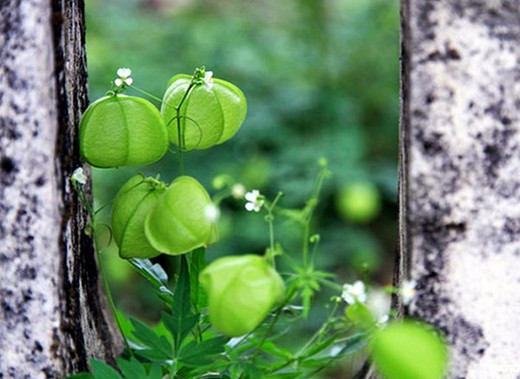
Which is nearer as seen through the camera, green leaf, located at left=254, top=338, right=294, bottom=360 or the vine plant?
the vine plant


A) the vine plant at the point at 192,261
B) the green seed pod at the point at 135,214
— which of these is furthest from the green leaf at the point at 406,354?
the green seed pod at the point at 135,214

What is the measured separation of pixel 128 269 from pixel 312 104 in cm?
72

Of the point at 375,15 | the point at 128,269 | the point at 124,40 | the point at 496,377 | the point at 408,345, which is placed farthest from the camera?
the point at 124,40

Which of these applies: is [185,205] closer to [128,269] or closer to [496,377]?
[496,377]

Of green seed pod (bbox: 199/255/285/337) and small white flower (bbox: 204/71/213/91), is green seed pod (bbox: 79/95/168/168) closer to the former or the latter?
small white flower (bbox: 204/71/213/91)

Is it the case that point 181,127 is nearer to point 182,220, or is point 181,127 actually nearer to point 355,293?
point 182,220

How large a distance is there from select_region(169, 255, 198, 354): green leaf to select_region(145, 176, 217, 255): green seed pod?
0.09 feet

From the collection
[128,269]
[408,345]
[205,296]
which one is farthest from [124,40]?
[408,345]

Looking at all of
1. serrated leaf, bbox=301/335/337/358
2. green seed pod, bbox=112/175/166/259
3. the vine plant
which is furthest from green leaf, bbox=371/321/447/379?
green seed pod, bbox=112/175/166/259

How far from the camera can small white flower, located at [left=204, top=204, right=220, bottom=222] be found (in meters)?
0.66

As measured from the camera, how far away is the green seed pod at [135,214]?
0.72m

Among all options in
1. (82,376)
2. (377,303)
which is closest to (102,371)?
(82,376)

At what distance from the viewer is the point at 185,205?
682 millimetres

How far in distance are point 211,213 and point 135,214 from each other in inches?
3.4
